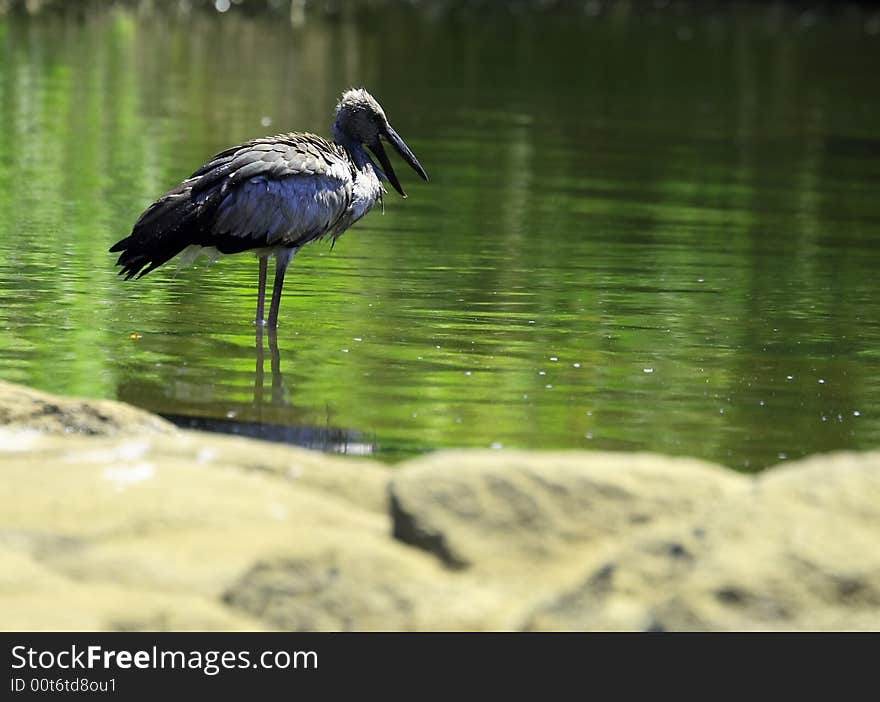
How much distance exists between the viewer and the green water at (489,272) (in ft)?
32.1

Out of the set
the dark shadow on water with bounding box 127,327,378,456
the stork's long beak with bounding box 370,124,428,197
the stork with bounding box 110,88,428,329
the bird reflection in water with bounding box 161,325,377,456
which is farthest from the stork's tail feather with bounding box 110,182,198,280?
the stork's long beak with bounding box 370,124,428,197

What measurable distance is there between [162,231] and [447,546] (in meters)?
5.47

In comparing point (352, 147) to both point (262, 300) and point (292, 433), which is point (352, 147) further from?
point (292, 433)

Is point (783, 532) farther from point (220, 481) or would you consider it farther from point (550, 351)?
point (550, 351)

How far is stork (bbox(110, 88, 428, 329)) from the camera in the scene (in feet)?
36.7

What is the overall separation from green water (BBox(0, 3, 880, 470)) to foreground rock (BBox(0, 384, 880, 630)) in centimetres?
266

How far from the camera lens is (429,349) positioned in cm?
1116

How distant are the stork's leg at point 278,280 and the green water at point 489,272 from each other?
0.49 feet

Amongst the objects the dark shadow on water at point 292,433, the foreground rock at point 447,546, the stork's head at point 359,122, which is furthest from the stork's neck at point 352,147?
the foreground rock at point 447,546

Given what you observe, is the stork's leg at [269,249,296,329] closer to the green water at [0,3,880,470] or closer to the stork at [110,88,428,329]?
the stork at [110,88,428,329]

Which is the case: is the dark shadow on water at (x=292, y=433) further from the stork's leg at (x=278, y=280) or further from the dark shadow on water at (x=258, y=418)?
the stork's leg at (x=278, y=280)

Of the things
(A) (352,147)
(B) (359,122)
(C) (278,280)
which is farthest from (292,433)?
(B) (359,122)

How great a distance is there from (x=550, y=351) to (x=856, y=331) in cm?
239

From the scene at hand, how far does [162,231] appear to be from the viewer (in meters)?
11.1
